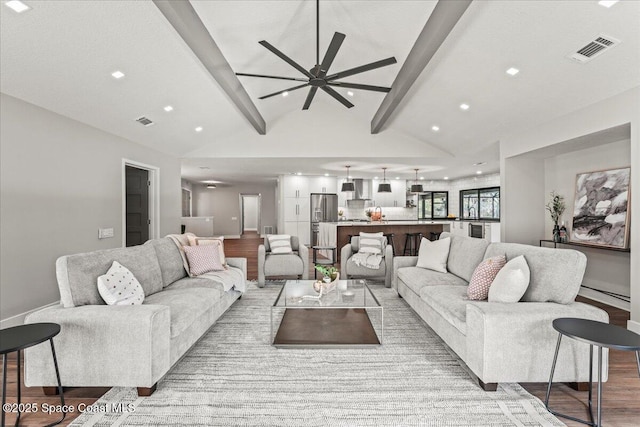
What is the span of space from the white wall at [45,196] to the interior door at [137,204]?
3.86 ft

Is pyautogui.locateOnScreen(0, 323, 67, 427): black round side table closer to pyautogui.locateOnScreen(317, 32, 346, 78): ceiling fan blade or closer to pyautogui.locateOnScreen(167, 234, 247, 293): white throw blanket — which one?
pyautogui.locateOnScreen(167, 234, 247, 293): white throw blanket

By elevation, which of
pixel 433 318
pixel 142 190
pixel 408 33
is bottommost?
pixel 433 318

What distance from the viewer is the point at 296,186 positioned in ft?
33.6

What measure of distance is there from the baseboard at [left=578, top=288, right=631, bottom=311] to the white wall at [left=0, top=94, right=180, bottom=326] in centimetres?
703

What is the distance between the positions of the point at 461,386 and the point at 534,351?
53 cm

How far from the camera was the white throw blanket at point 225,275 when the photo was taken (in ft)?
11.8

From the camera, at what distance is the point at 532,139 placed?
4805 millimetres

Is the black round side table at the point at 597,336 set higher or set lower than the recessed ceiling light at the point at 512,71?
lower

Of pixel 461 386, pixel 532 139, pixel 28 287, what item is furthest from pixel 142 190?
pixel 532 139

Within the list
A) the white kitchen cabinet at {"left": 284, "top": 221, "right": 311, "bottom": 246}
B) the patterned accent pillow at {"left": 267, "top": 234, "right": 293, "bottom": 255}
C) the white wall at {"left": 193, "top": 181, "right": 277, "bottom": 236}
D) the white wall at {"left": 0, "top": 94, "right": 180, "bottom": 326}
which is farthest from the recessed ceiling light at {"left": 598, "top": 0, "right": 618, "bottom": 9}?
the white wall at {"left": 193, "top": 181, "right": 277, "bottom": 236}

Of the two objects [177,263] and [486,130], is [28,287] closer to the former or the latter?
[177,263]

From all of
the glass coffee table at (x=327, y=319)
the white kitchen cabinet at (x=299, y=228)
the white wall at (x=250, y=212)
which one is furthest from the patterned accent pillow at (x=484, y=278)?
the white wall at (x=250, y=212)

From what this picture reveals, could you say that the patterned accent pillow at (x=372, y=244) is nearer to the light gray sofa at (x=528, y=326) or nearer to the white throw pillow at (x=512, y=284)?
the light gray sofa at (x=528, y=326)

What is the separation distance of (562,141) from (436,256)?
2257mm
